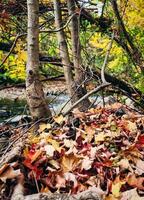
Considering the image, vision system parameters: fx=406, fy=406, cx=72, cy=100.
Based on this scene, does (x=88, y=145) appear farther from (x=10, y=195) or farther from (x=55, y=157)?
(x=10, y=195)

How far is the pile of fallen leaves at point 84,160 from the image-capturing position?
2.33 meters

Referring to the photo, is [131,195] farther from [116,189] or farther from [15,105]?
[15,105]

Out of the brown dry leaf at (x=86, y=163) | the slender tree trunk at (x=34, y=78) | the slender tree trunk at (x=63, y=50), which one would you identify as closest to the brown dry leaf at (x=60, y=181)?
the brown dry leaf at (x=86, y=163)

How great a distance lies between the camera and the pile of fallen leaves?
233 centimetres

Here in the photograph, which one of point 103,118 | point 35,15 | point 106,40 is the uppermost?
→ point 35,15

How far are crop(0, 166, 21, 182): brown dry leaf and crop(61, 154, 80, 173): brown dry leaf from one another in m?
0.35

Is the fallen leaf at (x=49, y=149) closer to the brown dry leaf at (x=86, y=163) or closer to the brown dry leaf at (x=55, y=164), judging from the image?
the brown dry leaf at (x=55, y=164)

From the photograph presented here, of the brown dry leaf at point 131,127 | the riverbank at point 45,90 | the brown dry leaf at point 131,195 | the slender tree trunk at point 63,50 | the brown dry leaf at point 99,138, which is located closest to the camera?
the brown dry leaf at point 131,195

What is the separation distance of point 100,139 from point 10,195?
1.02 meters

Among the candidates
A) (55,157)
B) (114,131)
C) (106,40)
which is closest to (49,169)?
(55,157)

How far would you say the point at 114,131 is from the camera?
128 inches

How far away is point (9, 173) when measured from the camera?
2301 millimetres

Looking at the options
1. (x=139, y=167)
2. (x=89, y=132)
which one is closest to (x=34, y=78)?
(x=89, y=132)

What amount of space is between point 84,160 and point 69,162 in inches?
3.9
